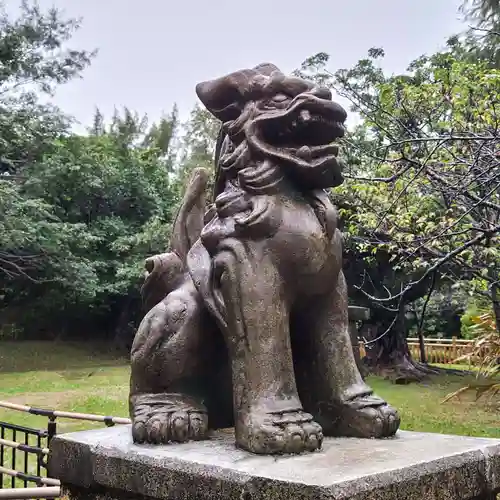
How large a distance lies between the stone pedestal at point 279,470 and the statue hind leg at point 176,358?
0.44 feet

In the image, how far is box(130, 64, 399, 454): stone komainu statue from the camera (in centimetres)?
194

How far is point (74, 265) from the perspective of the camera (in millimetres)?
15430

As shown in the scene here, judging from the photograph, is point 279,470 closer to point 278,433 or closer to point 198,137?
point 278,433

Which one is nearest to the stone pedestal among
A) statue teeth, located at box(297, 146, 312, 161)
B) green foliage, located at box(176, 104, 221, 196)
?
statue teeth, located at box(297, 146, 312, 161)

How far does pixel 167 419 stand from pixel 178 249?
0.72 metres

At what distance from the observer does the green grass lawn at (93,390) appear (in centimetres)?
855

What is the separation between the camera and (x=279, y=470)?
5.12 ft

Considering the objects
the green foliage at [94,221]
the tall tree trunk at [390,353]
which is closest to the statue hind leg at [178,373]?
the tall tree trunk at [390,353]

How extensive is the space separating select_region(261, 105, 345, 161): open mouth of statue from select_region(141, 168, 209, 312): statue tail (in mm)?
465

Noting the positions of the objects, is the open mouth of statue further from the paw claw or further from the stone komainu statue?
the paw claw

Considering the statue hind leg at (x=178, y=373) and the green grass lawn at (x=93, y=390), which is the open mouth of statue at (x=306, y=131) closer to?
the statue hind leg at (x=178, y=373)

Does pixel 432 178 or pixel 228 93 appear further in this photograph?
pixel 432 178

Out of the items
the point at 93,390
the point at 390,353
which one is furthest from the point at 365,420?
the point at 390,353

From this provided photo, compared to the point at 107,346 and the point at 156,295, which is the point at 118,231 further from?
the point at 156,295
